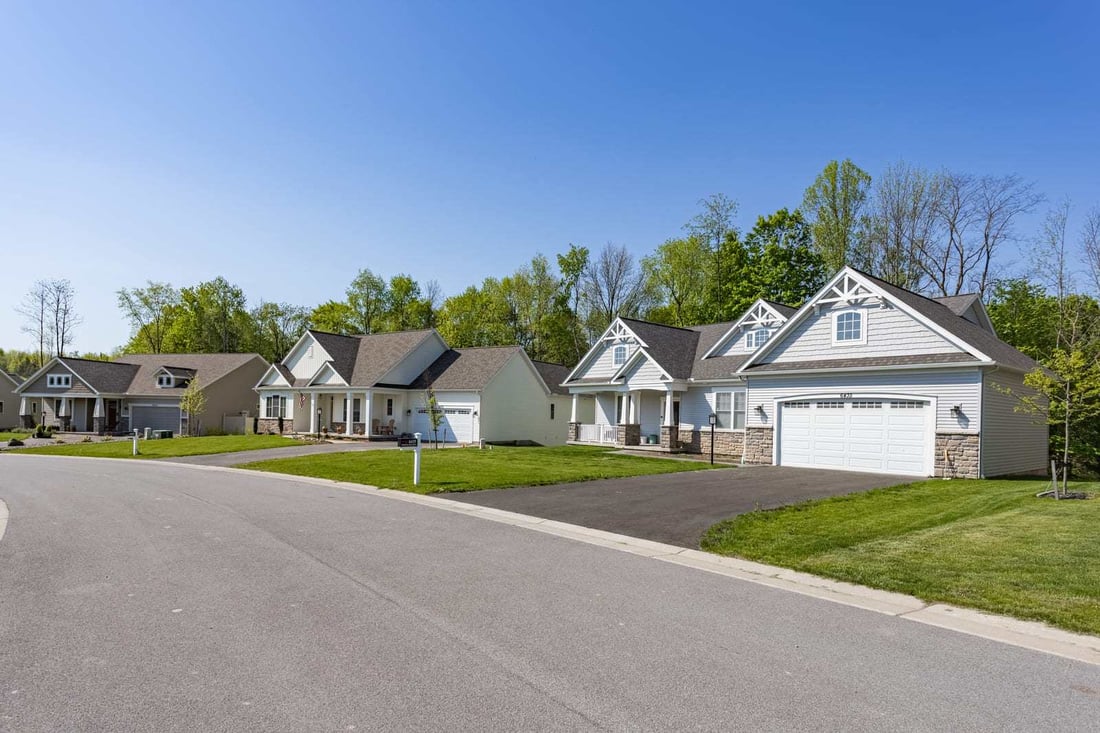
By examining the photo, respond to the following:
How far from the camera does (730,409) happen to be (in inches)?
1164

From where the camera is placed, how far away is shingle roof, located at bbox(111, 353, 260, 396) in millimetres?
49312

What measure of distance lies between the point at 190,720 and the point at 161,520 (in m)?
8.70

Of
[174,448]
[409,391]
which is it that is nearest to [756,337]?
[409,391]

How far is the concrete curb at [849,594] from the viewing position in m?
6.03

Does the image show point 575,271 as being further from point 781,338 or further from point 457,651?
point 457,651

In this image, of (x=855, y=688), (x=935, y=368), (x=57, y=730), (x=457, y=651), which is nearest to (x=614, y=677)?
(x=457, y=651)

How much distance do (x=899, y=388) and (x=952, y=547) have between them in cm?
1187

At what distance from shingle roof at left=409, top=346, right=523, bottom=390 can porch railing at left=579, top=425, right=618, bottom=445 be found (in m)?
5.98

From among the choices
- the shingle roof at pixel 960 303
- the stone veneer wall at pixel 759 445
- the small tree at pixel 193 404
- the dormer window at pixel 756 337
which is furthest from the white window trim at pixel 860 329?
the small tree at pixel 193 404

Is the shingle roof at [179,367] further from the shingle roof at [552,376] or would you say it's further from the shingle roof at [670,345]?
the shingle roof at [670,345]

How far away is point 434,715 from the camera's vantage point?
4.31m

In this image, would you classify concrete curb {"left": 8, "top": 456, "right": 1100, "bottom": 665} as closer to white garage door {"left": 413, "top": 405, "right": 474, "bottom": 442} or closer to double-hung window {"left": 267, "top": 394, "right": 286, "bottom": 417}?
white garage door {"left": 413, "top": 405, "right": 474, "bottom": 442}

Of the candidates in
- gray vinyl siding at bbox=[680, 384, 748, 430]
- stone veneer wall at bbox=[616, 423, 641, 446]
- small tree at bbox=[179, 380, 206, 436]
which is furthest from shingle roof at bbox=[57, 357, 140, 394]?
gray vinyl siding at bbox=[680, 384, 748, 430]

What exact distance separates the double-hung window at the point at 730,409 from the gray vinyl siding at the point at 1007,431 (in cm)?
988
